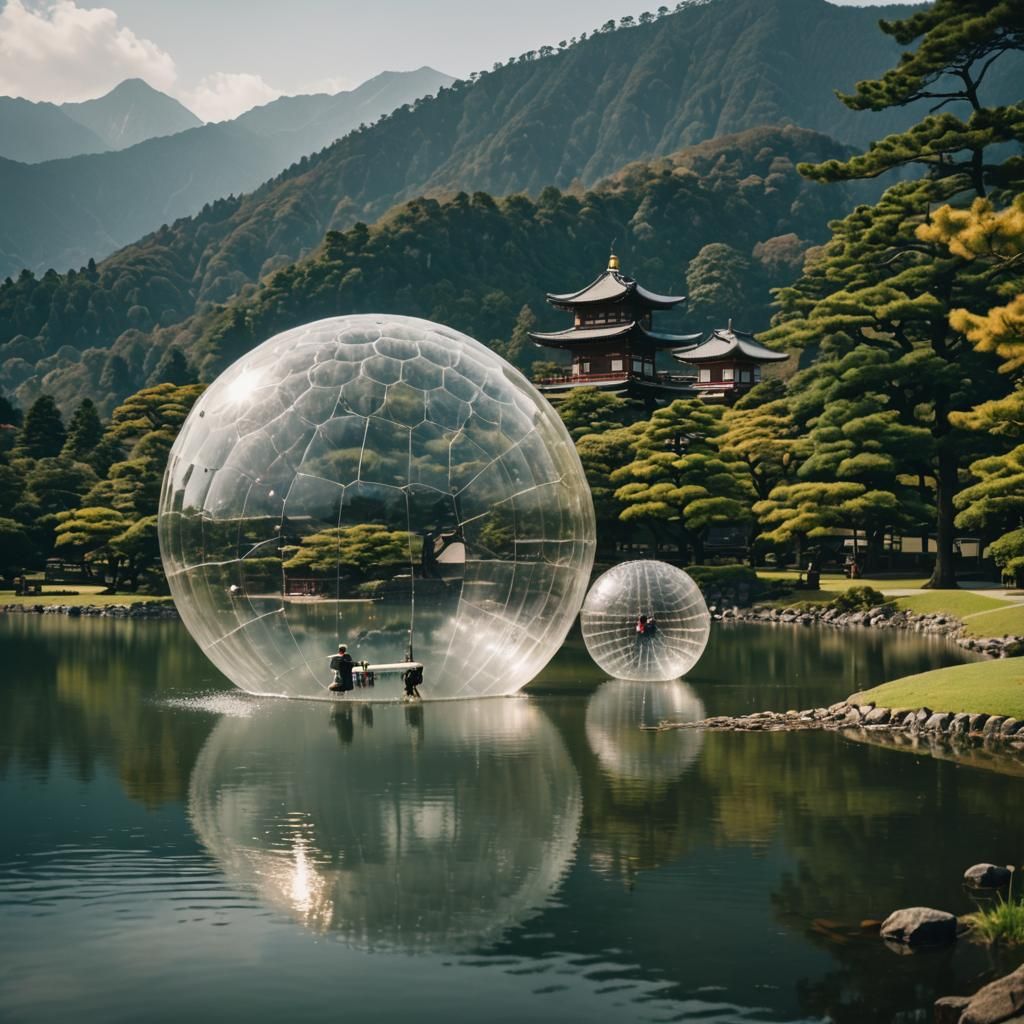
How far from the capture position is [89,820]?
545 inches

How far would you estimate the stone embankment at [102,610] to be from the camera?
45.9 m

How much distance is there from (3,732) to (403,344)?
7680 millimetres

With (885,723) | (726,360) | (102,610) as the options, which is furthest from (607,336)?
(885,723)

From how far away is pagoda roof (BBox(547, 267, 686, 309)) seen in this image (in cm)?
7794

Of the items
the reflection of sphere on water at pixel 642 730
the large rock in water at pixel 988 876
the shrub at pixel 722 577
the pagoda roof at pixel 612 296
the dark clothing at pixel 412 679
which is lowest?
the large rock in water at pixel 988 876

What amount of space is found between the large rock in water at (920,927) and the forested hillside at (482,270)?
342 ft

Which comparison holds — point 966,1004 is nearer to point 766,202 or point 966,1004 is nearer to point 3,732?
point 3,732

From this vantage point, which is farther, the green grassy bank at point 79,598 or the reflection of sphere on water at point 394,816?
the green grassy bank at point 79,598

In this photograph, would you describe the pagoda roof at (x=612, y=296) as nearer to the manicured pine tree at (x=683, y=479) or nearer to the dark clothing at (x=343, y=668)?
the manicured pine tree at (x=683, y=479)

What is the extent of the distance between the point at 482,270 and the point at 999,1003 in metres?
128

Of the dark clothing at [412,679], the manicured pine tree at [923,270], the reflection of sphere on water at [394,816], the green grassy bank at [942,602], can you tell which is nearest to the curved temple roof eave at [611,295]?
the manicured pine tree at [923,270]

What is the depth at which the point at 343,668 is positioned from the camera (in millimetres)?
19391

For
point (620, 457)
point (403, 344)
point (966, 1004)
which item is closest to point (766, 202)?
point (620, 457)

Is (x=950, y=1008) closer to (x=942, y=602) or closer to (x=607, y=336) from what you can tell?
(x=942, y=602)
